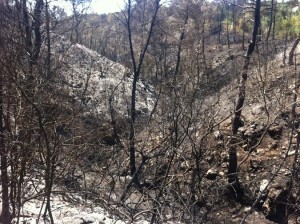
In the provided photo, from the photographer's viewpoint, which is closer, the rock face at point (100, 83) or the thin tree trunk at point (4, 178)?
the thin tree trunk at point (4, 178)

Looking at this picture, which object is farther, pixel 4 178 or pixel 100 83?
pixel 100 83

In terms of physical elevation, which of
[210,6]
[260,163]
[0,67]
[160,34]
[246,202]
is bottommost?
[246,202]

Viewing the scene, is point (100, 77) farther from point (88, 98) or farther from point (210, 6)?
point (210, 6)

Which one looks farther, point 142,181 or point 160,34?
point 160,34

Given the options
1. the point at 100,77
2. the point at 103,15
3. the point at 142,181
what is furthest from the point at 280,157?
the point at 103,15

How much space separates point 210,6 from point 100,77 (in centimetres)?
1968

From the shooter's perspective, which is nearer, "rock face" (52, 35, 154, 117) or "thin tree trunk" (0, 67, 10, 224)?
"thin tree trunk" (0, 67, 10, 224)

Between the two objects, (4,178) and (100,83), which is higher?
(100,83)

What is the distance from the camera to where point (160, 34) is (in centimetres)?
3069

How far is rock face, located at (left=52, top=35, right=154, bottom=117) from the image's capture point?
21.3 m

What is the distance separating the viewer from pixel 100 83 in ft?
79.9

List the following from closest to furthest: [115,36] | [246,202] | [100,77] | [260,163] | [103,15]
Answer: [246,202]
[260,163]
[100,77]
[115,36]
[103,15]

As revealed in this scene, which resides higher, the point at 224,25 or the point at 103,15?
the point at 103,15

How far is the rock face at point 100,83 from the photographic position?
21281mm
